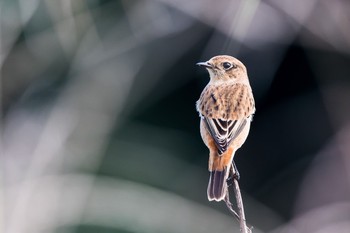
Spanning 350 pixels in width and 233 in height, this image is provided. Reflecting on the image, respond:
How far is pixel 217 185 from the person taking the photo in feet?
2.96

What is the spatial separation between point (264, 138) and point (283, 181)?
0.40 m

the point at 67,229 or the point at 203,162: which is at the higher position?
the point at 203,162

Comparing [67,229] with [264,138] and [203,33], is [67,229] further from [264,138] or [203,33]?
[264,138]

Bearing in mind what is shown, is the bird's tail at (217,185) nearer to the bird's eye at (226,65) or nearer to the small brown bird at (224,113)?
the small brown bird at (224,113)

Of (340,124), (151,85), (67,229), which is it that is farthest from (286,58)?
(67,229)

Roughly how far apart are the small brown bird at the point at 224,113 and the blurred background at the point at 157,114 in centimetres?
245

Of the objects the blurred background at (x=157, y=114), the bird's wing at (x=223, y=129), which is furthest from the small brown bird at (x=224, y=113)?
the blurred background at (x=157, y=114)

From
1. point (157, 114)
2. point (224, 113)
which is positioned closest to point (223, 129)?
point (224, 113)

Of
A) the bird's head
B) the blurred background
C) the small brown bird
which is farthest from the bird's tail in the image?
the blurred background

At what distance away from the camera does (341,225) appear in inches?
162

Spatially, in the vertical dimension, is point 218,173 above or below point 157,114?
below

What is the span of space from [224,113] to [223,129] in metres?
0.02

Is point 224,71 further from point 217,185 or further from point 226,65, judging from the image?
point 217,185

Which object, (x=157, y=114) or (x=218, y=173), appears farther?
(x=157, y=114)
